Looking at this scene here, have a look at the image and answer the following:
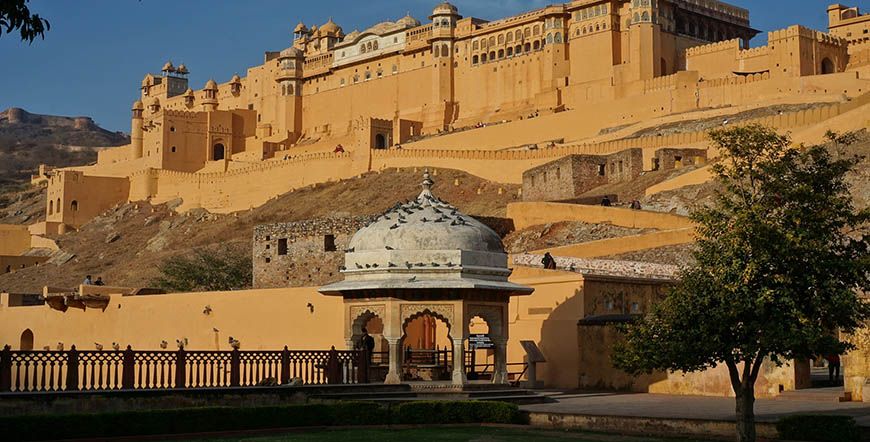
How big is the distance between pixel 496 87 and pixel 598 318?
161 ft

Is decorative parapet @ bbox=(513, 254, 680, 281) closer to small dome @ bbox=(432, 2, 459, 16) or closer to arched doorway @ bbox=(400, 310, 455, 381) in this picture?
arched doorway @ bbox=(400, 310, 455, 381)

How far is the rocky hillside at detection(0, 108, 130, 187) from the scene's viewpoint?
12394 centimetres

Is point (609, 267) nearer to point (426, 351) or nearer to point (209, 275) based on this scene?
point (426, 351)

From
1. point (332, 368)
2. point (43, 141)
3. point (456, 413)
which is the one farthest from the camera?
point (43, 141)

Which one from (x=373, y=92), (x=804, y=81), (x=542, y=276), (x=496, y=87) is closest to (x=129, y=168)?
(x=373, y=92)

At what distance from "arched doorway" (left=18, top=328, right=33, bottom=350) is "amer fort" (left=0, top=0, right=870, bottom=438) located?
0.21 m

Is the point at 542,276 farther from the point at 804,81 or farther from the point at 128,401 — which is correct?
the point at 804,81

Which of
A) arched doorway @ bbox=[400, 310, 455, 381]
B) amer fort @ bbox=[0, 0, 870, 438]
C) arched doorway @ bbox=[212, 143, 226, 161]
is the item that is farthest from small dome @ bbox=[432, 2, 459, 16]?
arched doorway @ bbox=[400, 310, 455, 381]

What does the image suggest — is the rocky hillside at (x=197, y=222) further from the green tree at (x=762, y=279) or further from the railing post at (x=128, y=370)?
the green tree at (x=762, y=279)

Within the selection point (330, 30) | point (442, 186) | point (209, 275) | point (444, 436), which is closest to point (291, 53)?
point (330, 30)

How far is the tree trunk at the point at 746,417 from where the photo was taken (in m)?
13.0

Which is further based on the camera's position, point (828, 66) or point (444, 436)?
point (828, 66)

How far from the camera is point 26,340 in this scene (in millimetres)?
31844

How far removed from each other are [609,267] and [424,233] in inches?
383
